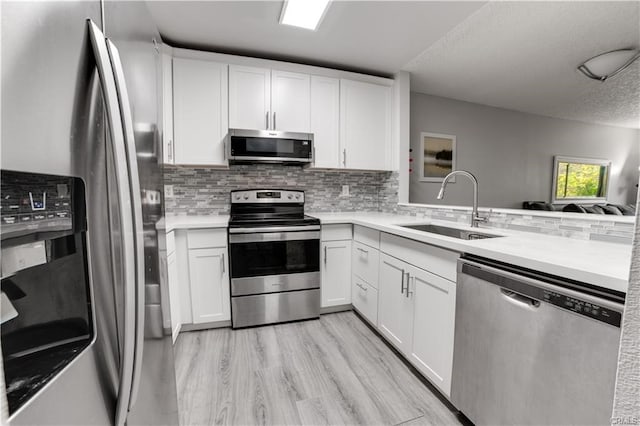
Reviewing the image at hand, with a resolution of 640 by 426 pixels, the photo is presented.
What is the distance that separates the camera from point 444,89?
3.22m

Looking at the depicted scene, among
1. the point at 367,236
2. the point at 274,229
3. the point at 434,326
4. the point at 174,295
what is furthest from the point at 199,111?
the point at 434,326

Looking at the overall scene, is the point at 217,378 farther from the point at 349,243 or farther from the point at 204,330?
the point at 349,243

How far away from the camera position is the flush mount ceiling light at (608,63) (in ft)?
7.97

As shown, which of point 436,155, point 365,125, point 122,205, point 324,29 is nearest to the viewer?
point 122,205

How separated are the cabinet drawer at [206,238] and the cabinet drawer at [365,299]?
1.22 m

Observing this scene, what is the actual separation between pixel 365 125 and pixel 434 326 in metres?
2.05

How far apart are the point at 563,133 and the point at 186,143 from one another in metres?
5.91

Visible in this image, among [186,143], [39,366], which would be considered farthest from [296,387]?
[186,143]

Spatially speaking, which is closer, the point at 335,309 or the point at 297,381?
the point at 297,381

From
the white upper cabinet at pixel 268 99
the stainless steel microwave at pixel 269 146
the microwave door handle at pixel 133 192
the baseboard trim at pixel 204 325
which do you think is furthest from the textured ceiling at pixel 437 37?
the baseboard trim at pixel 204 325

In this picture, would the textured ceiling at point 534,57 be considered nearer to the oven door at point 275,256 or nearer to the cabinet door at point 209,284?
the oven door at point 275,256

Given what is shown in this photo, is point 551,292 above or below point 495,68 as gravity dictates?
below

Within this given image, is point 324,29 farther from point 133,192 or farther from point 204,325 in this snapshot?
point 204,325

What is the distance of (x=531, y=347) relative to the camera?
942mm
